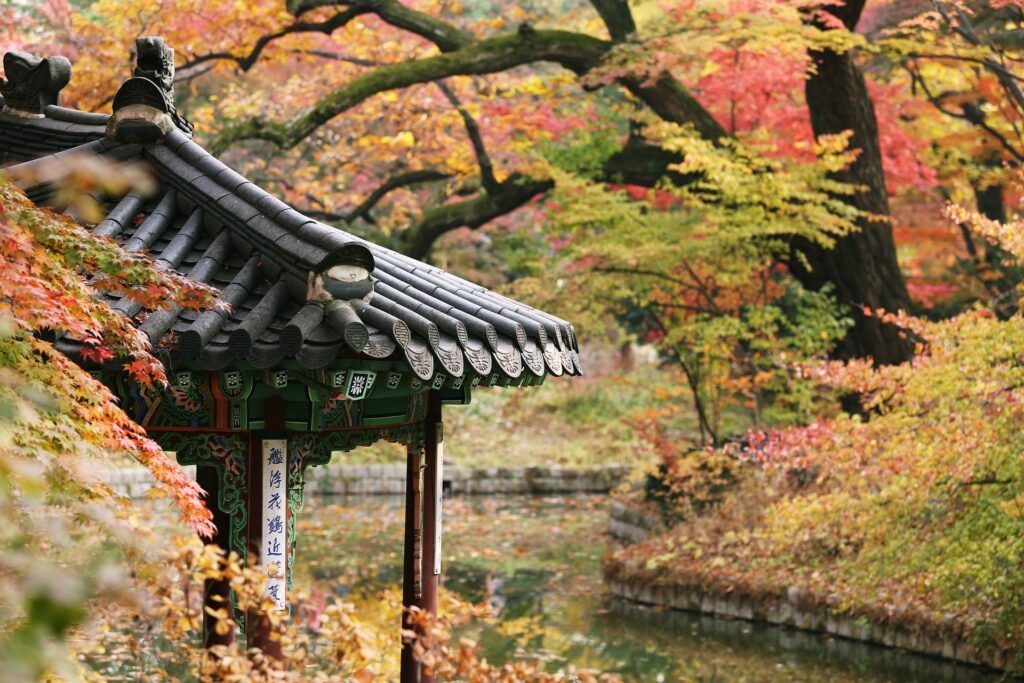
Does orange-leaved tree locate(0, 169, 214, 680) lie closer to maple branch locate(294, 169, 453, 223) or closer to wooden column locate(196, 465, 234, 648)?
wooden column locate(196, 465, 234, 648)

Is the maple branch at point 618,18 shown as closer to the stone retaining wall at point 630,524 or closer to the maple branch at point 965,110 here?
the maple branch at point 965,110

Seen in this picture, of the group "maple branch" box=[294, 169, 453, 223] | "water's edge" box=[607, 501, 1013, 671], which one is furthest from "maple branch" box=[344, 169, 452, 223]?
"water's edge" box=[607, 501, 1013, 671]

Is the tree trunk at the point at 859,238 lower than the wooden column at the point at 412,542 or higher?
higher

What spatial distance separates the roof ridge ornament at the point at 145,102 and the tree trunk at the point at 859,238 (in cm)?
920

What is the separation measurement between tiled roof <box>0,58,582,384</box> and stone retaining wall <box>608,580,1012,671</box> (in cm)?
573

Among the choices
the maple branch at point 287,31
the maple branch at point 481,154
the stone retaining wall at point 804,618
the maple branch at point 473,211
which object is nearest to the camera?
the stone retaining wall at point 804,618

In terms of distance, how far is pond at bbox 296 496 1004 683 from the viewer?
30.5ft

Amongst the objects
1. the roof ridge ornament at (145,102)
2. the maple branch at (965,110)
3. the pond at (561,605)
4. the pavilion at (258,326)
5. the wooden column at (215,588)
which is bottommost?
the pond at (561,605)

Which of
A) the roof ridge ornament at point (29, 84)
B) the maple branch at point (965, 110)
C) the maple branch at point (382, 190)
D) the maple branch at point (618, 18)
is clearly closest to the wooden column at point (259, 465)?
the roof ridge ornament at point (29, 84)

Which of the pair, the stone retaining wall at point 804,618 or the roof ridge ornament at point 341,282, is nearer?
the roof ridge ornament at point 341,282

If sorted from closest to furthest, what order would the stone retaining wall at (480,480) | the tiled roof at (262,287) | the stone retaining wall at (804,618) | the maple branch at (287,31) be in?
the tiled roof at (262,287), the stone retaining wall at (804,618), the maple branch at (287,31), the stone retaining wall at (480,480)

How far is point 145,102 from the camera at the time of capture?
469cm

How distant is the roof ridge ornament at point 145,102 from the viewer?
4.64 m

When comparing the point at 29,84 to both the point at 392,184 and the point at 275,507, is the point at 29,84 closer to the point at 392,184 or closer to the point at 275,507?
the point at 275,507
